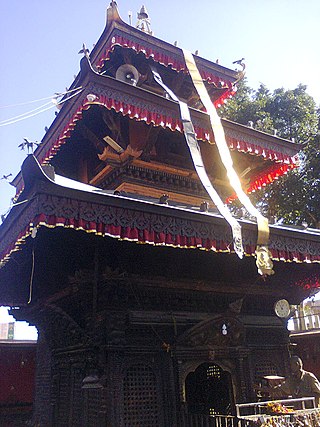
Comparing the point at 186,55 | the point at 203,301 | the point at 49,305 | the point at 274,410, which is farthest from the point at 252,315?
the point at 186,55

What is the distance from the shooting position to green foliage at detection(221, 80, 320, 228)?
1675 centimetres

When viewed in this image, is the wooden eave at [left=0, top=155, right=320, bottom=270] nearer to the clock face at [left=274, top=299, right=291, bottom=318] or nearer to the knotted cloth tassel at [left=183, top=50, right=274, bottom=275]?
the knotted cloth tassel at [left=183, top=50, right=274, bottom=275]

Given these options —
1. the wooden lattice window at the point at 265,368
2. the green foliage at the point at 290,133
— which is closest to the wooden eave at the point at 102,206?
the wooden lattice window at the point at 265,368

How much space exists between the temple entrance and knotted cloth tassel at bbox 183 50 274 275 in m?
4.18

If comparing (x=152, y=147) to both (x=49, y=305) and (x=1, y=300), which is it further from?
(x=1, y=300)

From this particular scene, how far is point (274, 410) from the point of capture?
588 cm

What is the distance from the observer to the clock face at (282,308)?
8.61 meters

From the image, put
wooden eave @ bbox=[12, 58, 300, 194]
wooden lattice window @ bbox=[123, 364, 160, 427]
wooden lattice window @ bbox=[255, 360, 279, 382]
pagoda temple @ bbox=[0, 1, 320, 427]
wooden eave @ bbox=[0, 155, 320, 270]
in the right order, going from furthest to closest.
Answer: wooden lattice window @ bbox=[255, 360, 279, 382] → wooden eave @ bbox=[12, 58, 300, 194] → wooden lattice window @ bbox=[123, 364, 160, 427] → pagoda temple @ bbox=[0, 1, 320, 427] → wooden eave @ bbox=[0, 155, 320, 270]

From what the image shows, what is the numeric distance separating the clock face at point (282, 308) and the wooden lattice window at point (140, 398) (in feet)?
10.7

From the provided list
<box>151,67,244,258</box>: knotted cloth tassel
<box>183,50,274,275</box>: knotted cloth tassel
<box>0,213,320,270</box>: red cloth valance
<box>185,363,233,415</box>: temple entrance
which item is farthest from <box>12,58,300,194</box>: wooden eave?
<box>185,363,233,415</box>: temple entrance

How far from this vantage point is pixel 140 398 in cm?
667

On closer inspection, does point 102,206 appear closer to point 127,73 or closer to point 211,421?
point 211,421

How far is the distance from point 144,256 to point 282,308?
12.6 feet

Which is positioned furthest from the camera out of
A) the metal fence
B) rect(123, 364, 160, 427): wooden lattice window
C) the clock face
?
the clock face
